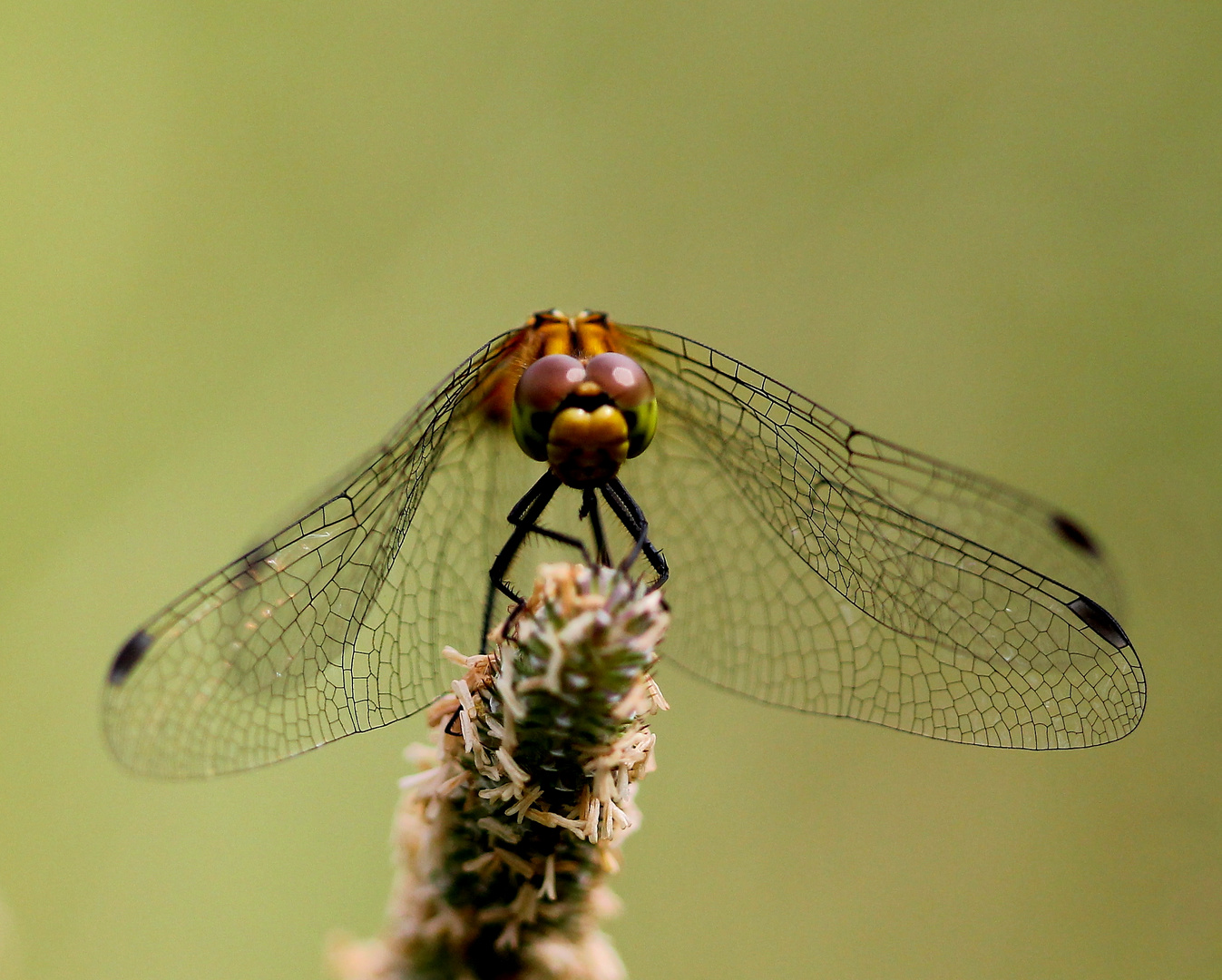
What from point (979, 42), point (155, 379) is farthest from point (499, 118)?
point (979, 42)

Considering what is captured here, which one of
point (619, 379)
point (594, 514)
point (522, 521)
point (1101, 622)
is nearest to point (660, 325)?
point (594, 514)

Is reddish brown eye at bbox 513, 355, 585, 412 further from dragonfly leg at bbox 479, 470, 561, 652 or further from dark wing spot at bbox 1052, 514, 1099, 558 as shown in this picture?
dark wing spot at bbox 1052, 514, 1099, 558

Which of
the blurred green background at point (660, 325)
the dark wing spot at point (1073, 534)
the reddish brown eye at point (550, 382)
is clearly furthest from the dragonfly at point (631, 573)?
the blurred green background at point (660, 325)

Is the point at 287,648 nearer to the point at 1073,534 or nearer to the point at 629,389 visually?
the point at 629,389

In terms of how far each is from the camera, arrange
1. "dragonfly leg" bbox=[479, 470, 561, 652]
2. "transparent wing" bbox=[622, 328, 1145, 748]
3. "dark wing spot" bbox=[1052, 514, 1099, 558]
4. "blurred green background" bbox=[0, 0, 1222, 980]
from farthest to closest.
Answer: "blurred green background" bbox=[0, 0, 1222, 980]
"dark wing spot" bbox=[1052, 514, 1099, 558]
"dragonfly leg" bbox=[479, 470, 561, 652]
"transparent wing" bbox=[622, 328, 1145, 748]

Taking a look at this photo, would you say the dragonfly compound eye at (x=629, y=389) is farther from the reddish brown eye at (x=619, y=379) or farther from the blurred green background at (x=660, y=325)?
the blurred green background at (x=660, y=325)

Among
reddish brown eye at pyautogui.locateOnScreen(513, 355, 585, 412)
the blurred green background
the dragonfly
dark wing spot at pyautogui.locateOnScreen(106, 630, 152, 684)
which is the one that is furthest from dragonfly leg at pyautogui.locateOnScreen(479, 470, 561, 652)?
the blurred green background

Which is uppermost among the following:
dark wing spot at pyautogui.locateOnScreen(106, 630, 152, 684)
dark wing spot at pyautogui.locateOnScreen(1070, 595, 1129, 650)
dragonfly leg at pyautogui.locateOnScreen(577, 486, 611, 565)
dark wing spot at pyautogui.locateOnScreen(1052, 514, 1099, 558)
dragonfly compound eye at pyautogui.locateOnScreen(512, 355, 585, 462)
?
dark wing spot at pyautogui.locateOnScreen(1052, 514, 1099, 558)

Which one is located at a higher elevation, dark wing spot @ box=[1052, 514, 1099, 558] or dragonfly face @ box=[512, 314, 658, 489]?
dark wing spot @ box=[1052, 514, 1099, 558]
